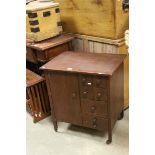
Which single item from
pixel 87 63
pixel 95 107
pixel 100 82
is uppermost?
pixel 87 63

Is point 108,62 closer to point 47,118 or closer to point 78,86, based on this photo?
point 78,86

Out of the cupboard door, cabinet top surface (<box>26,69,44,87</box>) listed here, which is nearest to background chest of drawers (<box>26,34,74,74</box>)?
cabinet top surface (<box>26,69,44,87</box>)

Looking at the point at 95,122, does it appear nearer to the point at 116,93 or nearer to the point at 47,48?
the point at 116,93

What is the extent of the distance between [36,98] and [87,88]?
2.31 feet

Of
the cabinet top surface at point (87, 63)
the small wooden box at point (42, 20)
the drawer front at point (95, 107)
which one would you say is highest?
the small wooden box at point (42, 20)

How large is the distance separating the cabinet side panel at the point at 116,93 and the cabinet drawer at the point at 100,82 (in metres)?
0.06

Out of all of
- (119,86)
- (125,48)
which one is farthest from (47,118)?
(125,48)

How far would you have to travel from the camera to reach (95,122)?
6.61ft

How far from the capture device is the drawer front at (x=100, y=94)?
6.13ft

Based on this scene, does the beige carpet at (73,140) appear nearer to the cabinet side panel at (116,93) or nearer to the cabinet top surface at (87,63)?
the cabinet side panel at (116,93)

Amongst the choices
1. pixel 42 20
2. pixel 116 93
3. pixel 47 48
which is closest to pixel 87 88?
pixel 116 93

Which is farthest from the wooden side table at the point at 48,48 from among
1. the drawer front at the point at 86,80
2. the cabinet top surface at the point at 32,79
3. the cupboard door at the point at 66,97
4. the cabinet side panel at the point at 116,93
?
the cabinet side panel at the point at 116,93
